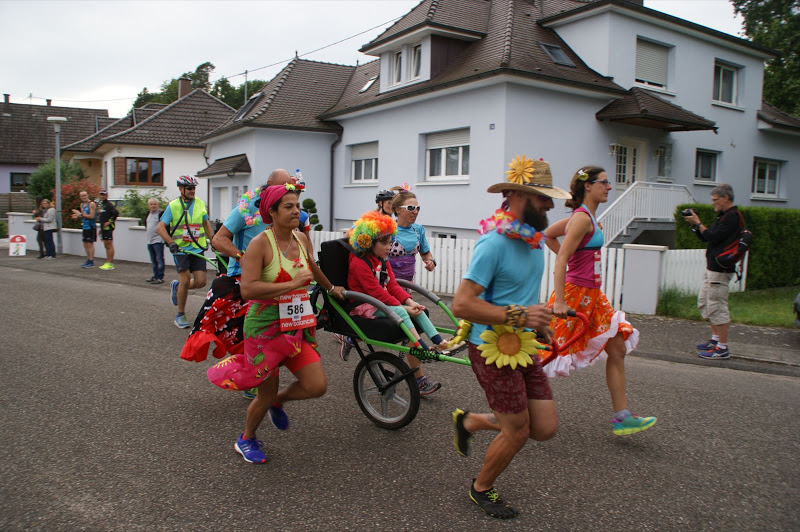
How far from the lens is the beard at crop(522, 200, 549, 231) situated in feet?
10.7

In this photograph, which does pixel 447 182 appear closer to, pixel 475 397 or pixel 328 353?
pixel 328 353

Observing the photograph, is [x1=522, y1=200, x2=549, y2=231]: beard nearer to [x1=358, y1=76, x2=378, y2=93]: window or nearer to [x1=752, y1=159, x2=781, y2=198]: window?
[x1=358, y1=76, x2=378, y2=93]: window

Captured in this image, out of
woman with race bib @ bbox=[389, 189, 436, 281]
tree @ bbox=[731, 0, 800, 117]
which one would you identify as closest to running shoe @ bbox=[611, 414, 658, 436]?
woman with race bib @ bbox=[389, 189, 436, 281]

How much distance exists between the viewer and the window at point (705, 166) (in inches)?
834

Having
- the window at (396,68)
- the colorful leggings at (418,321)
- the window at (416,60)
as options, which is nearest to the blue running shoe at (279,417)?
the colorful leggings at (418,321)

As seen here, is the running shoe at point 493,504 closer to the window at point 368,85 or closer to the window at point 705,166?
the window at point 705,166

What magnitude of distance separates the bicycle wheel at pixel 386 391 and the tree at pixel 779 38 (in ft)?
101

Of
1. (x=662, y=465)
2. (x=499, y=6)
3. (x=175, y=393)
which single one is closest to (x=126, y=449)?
(x=175, y=393)

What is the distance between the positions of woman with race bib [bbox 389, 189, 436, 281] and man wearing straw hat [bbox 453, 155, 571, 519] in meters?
2.47

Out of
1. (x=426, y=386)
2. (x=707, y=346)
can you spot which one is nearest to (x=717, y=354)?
(x=707, y=346)

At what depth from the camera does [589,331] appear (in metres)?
4.60

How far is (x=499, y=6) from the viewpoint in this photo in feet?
64.9

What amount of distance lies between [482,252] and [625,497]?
1.75 meters

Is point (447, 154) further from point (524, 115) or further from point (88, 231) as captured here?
point (88, 231)
